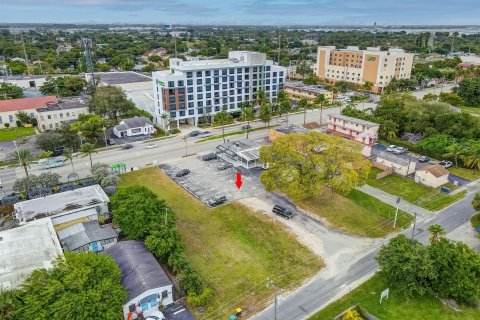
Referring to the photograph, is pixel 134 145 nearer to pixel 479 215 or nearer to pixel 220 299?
pixel 220 299

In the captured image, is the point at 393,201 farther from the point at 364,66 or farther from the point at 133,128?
the point at 364,66

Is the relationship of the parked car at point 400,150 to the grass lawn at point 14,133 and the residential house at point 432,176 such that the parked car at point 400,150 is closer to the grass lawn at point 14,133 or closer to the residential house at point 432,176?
the residential house at point 432,176

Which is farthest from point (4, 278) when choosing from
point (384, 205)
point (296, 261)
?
point (384, 205)

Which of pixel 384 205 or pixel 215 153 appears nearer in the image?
pixel 384 205

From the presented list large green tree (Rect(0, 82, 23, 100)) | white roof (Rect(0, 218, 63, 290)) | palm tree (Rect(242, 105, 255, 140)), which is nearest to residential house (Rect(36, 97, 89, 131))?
large green tree (Rect(0, 82, 23, 100))

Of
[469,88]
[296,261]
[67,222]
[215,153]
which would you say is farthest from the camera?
[469,88]

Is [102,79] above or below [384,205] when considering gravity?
above

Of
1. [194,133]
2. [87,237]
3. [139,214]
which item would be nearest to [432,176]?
[139,214]

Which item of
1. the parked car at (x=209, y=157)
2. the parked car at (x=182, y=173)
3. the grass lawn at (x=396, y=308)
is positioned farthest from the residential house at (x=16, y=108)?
the grass lawn at (x=396, y=308)
